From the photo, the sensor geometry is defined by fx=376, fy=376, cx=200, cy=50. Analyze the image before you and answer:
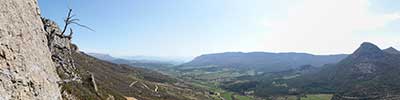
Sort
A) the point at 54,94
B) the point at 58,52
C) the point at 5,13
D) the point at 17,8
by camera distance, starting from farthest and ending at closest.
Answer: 1. the point at 58,52
2. the point at 54,94
3. the point at 17,8
4. the point at 5,13

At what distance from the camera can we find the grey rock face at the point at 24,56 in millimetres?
10164

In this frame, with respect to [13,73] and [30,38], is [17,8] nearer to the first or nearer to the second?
[30,38]

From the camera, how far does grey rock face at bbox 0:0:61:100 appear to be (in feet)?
33.3

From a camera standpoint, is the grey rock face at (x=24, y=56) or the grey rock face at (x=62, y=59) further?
the grey rock face at (x=62, y=59)

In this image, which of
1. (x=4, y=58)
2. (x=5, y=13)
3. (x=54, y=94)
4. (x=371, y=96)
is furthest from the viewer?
(x=371, y=96)

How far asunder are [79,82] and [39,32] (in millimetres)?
27892

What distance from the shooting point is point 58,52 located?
39.8 m

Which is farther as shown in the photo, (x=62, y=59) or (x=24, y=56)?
(x=62, y=59)

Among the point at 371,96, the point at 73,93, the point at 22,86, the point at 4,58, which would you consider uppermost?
the point at 4,58

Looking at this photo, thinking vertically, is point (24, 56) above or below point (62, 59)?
below

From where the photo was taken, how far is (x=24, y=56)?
11.6m

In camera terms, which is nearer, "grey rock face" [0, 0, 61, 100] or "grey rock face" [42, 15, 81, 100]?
"grey rock face" [0, 0, 61, 100]

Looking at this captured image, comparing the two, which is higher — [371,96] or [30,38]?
[30,38]

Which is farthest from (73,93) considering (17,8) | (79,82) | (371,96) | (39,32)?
(371,96)
